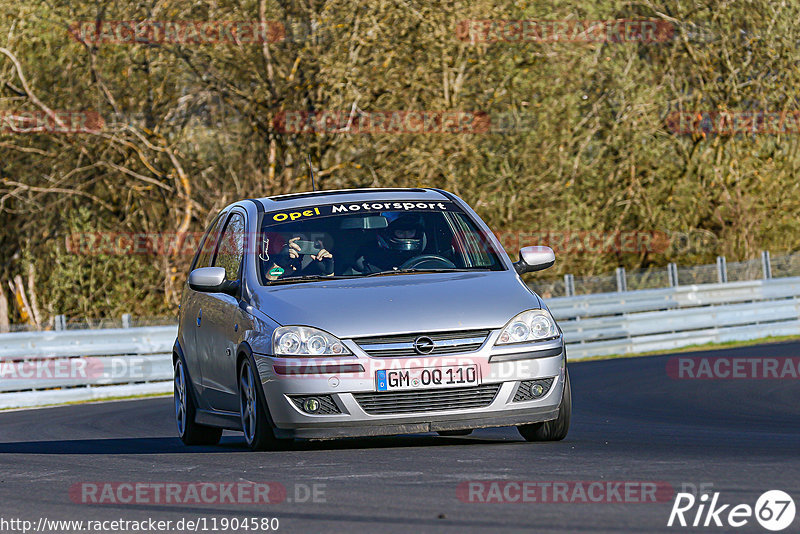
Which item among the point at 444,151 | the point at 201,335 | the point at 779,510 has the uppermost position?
the point at 779,510

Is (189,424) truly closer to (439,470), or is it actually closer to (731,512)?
(439,470)

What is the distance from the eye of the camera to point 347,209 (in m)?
9.66

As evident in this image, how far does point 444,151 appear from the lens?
2703 cm

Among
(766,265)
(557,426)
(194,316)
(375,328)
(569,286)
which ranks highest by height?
(375,328)

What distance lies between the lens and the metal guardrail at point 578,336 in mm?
18297

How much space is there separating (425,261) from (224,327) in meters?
1.36

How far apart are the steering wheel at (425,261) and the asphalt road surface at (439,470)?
1.12m

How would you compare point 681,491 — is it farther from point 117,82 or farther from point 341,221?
point 117,82

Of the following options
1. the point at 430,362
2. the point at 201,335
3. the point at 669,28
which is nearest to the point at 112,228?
the point at 669,28

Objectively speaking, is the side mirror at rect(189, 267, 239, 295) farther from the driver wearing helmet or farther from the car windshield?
the driver wearing helmet

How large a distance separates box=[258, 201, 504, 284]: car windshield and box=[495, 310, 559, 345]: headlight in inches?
32.5

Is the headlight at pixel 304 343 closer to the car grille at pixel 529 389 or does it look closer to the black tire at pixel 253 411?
the black tire at pixel 253 411

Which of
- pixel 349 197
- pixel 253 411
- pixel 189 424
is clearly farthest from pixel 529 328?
pixel 189 424

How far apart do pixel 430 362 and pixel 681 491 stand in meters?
2.20
